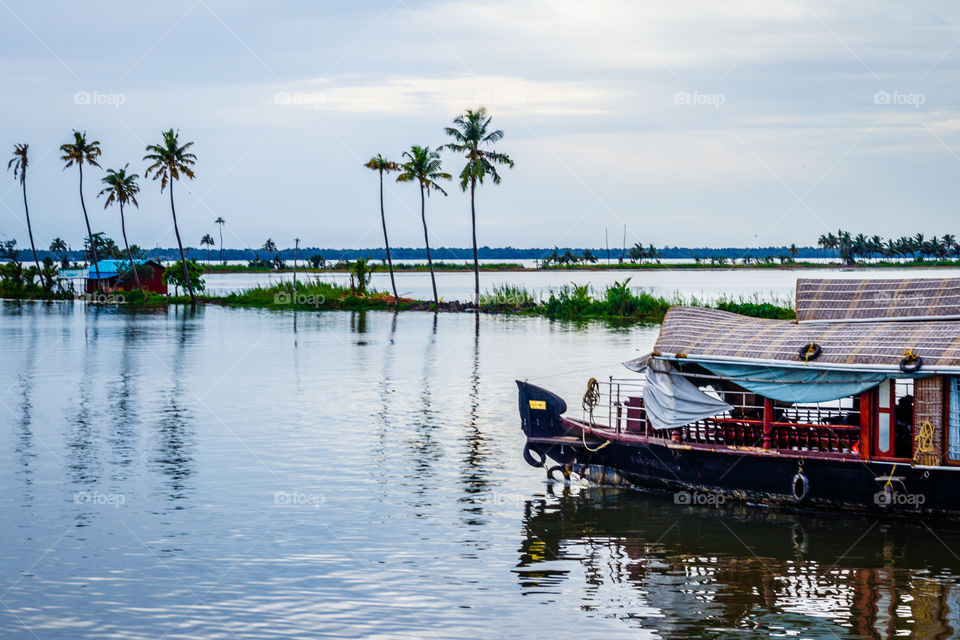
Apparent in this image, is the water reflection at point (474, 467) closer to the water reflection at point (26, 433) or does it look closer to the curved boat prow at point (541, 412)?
the curved boat prow at point (541, 412)

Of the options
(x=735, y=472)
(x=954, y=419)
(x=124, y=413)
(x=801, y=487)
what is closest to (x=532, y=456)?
(x=735, y=472)

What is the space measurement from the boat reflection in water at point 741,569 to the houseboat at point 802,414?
567 mm

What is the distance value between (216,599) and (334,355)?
99.5 feet

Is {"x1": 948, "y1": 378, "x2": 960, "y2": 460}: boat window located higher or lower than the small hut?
lower

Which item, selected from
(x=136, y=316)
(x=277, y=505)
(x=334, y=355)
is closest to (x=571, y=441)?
(x=277, y=505)

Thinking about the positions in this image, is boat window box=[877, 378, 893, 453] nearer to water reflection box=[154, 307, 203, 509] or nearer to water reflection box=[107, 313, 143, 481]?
water reflection box=[154, 307, 203, 509]

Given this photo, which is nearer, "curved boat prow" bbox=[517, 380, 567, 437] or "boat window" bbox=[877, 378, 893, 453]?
"boat window" bbox=[877, 378, 893, 453]

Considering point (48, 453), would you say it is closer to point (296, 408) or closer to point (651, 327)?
point (296, 408)

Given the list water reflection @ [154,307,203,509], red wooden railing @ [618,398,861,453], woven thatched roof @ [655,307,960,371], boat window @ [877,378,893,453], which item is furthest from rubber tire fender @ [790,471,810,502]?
water reflection @ [154,307,203,509]

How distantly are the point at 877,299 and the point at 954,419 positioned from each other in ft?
9.52

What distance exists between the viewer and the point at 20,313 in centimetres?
7300

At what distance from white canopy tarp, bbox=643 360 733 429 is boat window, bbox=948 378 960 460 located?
373 cm

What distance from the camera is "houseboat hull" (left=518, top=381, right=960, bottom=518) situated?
1543 centimetres

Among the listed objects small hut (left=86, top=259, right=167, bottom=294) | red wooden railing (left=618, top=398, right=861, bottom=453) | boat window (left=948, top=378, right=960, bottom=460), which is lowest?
red wooden railing (left=618, top=398, right=861, bottom=453)
